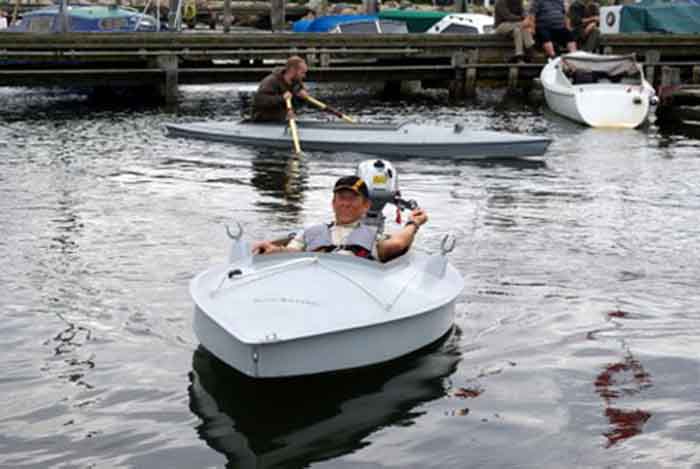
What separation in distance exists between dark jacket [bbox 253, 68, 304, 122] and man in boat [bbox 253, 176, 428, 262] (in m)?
11.7

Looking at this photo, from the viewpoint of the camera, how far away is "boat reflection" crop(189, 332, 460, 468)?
661 cm

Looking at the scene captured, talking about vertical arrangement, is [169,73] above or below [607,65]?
below

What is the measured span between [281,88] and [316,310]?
43.6 ft

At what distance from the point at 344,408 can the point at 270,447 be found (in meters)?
0.77

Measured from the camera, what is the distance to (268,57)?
105 feet

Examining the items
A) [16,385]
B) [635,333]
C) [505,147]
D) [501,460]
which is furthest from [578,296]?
[505,147]

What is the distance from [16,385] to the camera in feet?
24.9

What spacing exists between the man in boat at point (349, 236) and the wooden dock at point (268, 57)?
22.3 metres

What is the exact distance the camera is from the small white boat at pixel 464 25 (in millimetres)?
40812

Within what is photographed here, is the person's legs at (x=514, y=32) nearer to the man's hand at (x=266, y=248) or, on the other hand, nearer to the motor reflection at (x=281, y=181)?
the motor reflection at (x=281, y=181)

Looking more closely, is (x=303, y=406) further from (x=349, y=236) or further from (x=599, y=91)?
(x=599, y=91)

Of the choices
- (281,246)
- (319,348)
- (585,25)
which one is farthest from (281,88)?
(585,25)

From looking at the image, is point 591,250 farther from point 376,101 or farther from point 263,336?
point 376,101

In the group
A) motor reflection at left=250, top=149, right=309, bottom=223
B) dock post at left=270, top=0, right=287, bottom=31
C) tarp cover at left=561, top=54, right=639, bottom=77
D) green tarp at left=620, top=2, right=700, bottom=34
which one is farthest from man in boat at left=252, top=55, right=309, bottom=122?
dock post at left=270, top=0, right=287, bottom=31
